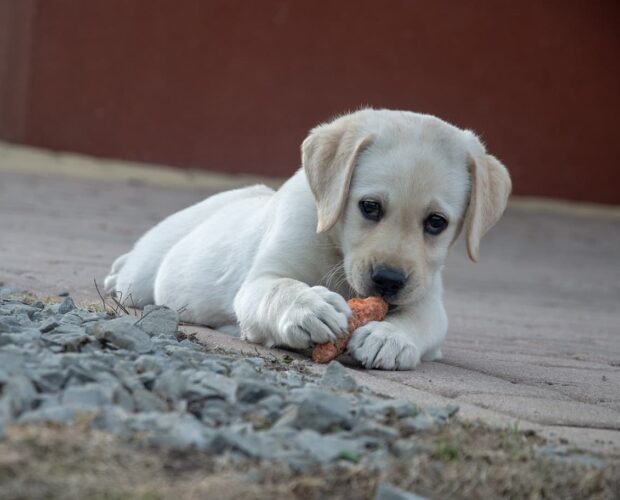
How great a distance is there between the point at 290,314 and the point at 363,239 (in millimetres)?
470

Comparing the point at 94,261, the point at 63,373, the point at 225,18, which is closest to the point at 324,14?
the point at 225,18

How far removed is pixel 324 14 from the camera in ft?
41.6

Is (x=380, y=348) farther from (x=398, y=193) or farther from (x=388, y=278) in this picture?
(x=398, y=193)

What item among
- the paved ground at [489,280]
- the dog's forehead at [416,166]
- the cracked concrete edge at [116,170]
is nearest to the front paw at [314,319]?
the paved ground at [489,280]

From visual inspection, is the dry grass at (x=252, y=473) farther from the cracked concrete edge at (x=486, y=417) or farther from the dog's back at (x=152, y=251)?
the dog's back at (x=152, y=251)

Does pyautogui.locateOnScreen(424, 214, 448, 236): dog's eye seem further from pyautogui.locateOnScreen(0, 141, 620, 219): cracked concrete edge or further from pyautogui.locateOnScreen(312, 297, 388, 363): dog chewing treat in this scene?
pyautogui.locateOnScreen(0, 141, 620, 219): cracked concrete edge

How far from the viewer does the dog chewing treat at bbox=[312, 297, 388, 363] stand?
13.1 feet

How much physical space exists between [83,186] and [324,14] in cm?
334

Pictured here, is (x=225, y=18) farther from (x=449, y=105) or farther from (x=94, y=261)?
(x=94, y=261)

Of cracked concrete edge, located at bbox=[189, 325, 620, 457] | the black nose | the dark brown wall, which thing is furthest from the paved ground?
the dark brown wall

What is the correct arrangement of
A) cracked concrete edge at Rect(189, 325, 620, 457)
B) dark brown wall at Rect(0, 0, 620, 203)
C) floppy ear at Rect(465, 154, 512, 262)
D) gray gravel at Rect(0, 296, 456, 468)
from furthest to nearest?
dark brown wall at Rect(0, 0, 620, 203)
floppy ear at Rect(465, 154, 512, 262)
cracked concrete edge at Rect(189, 325, 620, 457)
gray gravel at Rect(0, 296, 456, 468)

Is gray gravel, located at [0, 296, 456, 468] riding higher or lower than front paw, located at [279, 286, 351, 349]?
higher

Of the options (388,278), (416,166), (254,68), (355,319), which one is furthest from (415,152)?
Result: (254,68)

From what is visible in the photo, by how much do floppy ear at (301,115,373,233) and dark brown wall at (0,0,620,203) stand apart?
8194 millimetres
